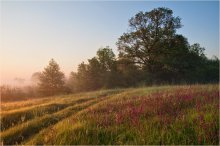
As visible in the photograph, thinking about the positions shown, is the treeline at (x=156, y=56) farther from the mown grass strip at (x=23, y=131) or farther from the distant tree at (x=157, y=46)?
the mown grass strip at (x=23, y=131)

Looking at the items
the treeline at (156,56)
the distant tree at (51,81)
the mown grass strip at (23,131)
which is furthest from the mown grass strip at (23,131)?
the distant tree at (51,81)

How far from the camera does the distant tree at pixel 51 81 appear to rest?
5209 cm

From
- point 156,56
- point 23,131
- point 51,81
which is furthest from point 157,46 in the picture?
point 23,131

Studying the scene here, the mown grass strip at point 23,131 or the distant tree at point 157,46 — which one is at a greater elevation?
the distant tree at point 157,46

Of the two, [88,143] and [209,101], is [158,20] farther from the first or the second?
[88,143]

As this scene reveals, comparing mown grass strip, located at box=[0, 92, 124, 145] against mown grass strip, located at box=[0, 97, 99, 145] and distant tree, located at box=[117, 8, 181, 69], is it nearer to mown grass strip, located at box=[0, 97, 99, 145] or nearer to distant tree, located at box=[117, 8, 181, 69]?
mown grass strip, located at box=[0, 97, 99, 145]

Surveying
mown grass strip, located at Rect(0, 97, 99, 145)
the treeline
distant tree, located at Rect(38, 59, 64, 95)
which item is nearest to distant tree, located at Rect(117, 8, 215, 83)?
the treeline

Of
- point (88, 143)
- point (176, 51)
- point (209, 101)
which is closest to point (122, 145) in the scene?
point (88, 143)

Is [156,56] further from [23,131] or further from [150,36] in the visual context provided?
[23,131]

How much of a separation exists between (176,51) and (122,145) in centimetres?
3514

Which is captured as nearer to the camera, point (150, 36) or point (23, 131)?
point (23, 131)

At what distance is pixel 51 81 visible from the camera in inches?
2068

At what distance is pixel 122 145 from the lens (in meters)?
6.55

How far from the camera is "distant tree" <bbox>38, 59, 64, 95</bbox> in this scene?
52094 millimetres
